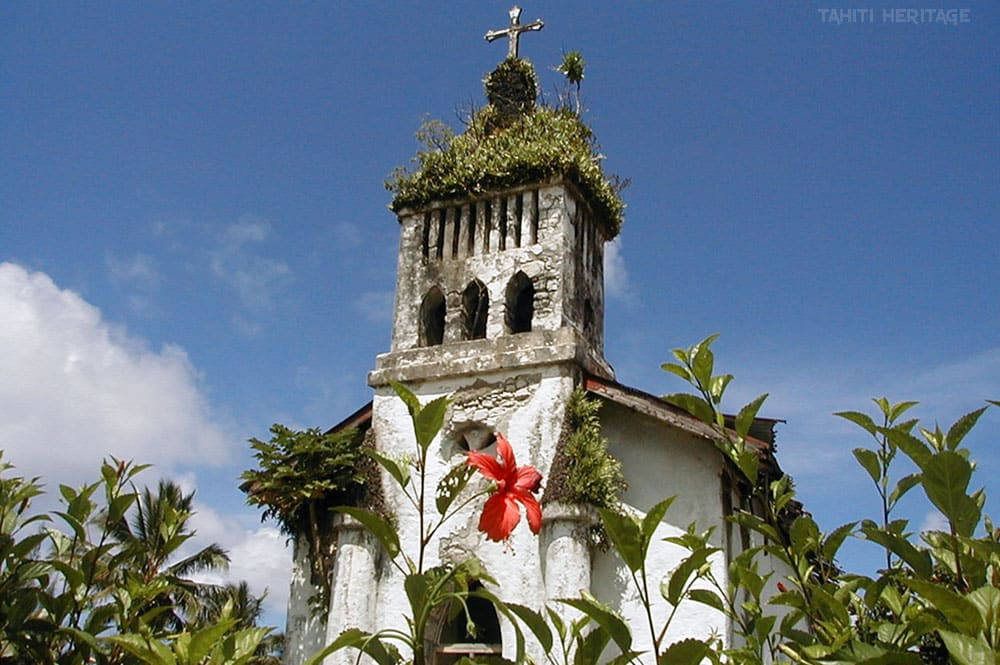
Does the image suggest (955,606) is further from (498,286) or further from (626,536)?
(498,286)

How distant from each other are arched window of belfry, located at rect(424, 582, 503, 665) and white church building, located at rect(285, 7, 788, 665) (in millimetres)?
27

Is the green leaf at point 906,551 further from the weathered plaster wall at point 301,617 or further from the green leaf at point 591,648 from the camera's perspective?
the weathered plaster wall at point 301,617

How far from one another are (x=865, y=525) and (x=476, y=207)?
38.5ft

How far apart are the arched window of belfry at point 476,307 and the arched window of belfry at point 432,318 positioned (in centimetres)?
49

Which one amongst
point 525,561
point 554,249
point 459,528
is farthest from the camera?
point 554,249

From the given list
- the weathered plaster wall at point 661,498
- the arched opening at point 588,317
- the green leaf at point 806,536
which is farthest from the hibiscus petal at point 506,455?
the arched opening at point 588,317

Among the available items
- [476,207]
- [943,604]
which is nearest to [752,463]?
[943,604]

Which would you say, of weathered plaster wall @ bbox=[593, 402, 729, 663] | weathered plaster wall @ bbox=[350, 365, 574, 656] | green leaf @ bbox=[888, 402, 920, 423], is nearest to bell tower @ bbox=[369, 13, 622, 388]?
weathered plaster wall @ bbox=[350, 365, 574, 656]

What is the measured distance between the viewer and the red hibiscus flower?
245cm

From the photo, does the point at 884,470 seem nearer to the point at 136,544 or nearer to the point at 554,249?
the point at 136,544

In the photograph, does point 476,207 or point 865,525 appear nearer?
point 865,525

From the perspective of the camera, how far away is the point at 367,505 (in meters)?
12.6

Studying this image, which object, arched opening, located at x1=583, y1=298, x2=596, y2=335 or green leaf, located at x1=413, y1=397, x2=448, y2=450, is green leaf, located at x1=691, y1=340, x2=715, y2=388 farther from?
arched opening, located at x1=583, y1=298, x2=596, y2=335

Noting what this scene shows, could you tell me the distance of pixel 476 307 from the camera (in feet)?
44.9
